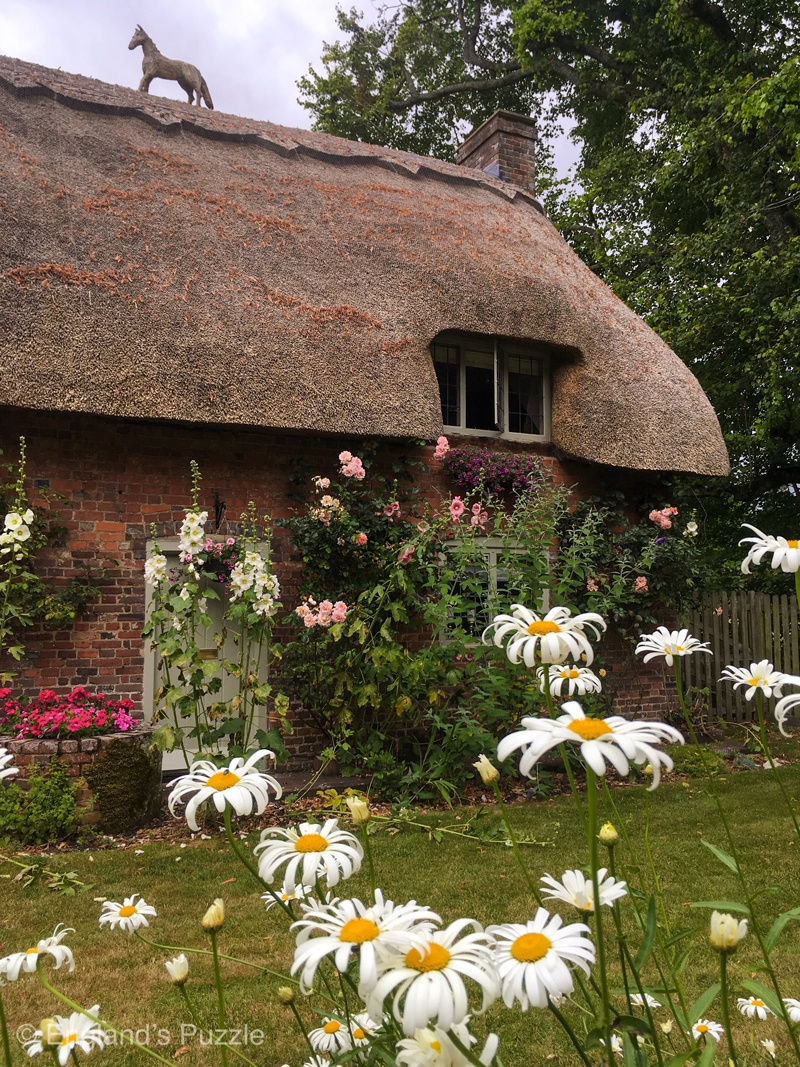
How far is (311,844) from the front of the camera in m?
1.14

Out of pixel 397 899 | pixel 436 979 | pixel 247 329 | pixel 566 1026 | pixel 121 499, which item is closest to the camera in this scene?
pixel 436 979

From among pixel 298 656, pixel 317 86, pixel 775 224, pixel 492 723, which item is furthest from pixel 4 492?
pixel 317 86

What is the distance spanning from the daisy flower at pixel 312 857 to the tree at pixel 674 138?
10561 mm

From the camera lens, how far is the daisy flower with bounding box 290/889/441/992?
0.85 m

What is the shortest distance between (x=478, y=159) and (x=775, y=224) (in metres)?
4.75

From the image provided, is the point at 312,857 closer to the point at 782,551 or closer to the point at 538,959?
the point at 538,959

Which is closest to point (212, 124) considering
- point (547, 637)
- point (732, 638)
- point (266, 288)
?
point (266, 288)

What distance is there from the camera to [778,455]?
12.9 metres

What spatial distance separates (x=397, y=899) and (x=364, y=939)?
3208 millimetres

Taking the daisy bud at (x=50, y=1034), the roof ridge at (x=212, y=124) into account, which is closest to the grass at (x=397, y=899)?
the daisy bud at (x=50, y=1034)

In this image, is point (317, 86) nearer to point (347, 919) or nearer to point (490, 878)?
point (490, 878)

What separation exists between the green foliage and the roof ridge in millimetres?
6777

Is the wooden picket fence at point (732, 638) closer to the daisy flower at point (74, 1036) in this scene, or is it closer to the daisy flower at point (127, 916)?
the daisy flower at point (127, 916)

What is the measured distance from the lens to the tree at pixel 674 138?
11273 millimetres
